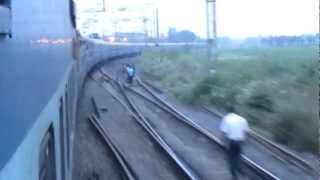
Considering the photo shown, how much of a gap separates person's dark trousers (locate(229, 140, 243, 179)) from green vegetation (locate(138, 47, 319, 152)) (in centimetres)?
408

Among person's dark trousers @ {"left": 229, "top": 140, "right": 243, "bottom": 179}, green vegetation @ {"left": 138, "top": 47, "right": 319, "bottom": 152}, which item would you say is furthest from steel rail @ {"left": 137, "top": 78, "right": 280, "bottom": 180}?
green vegetation @ {"left": 138, "top": 47, "right": 319, "bottom": 152}

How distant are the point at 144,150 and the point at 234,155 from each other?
14.0 ft

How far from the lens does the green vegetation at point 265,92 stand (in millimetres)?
16045

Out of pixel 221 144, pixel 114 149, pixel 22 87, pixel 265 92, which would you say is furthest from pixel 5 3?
pixel 265 92

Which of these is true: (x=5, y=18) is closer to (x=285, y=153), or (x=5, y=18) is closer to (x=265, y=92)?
(x=285, y=153)

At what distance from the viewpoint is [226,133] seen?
416 inches

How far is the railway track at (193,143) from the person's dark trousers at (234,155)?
0.66 metres

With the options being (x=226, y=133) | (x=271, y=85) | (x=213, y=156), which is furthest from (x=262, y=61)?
(x=226, y=133)

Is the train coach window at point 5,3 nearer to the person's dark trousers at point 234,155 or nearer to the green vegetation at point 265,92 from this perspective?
the person's dark trousers at point 234,155

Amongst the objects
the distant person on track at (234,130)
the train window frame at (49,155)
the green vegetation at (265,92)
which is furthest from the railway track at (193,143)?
the train window frame at (49,155)

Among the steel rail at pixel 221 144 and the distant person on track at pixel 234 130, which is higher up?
the distant person on track at pixel 234 130

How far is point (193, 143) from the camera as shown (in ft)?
51.7

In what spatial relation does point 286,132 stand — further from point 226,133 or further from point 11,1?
point 11,1

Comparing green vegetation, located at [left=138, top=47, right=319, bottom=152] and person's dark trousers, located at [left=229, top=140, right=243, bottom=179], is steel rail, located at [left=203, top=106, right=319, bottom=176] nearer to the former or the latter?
green vegetation, located at [left=138, top=47, right=319, bottom=152]
